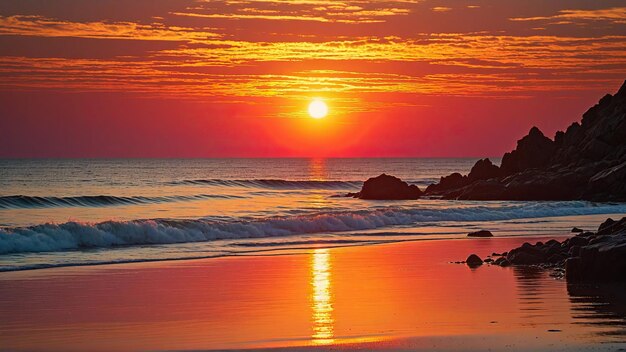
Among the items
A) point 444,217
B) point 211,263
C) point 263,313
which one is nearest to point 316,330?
point 263,313

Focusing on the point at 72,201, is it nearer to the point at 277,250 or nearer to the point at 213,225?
the point at 213,225

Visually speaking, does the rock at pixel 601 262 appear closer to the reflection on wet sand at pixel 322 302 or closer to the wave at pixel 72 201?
the reflection on wet sand at pixel 322 302

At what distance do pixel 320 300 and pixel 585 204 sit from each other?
40.6m

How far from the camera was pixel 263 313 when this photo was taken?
1580 cm

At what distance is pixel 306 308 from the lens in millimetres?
16375

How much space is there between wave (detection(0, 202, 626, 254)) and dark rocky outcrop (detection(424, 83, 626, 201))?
801cm

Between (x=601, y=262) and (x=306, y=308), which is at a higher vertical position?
(x=601, y=262)

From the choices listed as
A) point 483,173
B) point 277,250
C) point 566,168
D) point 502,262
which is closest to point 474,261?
point 502,262

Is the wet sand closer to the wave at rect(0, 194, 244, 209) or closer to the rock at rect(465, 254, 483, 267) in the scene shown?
the rock at rect(465, 254, 483, 267)

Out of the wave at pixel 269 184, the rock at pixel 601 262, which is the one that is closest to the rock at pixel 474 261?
the rock at pixel 601 262

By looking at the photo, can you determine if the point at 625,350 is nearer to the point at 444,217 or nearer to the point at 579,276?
the point at 579,276

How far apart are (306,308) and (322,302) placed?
713 millimetres

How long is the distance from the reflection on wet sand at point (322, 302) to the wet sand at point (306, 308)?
1.0 inches

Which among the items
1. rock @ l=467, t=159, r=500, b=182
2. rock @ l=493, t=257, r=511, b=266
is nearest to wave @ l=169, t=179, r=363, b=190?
rock @ l=467, t=159, r=500, b=182
